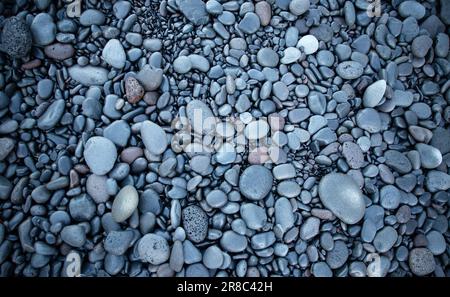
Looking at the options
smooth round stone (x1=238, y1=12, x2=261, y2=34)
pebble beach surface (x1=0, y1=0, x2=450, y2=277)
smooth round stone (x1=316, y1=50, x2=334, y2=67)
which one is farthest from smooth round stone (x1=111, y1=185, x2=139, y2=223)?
smooth round stone (x1=316, y1=50, x2=334, y2=67)

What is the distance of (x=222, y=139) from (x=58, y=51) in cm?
65

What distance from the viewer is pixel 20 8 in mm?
1336

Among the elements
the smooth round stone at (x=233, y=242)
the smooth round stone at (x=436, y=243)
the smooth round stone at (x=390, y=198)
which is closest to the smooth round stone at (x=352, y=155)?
the smooth round stone at (x=390, y=198)

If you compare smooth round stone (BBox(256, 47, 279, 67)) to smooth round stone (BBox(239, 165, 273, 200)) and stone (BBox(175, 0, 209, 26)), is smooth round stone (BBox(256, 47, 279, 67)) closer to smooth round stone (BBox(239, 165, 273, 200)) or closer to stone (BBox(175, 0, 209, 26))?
stone (BBox(175, 0, 209, 26))

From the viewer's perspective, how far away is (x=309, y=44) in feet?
4.47

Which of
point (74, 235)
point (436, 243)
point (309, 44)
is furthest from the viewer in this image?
point (309, 44)

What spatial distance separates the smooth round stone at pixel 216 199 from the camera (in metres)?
1.21

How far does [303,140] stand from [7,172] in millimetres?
996

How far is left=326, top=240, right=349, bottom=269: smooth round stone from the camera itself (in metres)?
1.20

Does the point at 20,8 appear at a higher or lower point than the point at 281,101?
higher

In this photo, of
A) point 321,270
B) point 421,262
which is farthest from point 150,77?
point 421,262

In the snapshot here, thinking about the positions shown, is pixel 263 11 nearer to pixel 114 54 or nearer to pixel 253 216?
pixel 114 54
